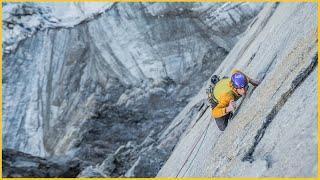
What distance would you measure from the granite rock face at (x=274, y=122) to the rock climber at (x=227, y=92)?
0.54 feet

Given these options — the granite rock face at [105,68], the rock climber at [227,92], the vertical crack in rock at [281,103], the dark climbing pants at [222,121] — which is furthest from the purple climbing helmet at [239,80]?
the granite rock face at [105,68]

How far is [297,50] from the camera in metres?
8.66

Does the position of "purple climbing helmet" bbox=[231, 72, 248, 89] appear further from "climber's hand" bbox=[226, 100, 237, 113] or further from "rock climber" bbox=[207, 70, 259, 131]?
"climber's hand" bbox=[226, 100, 237, 113]

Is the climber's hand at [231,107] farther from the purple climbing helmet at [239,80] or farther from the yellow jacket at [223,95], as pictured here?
the purple climbing helmet at [239,80]

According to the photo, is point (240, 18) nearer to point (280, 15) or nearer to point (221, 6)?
point (221, 6)

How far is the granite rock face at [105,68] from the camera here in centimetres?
2062

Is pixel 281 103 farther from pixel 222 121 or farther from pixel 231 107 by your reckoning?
pixel 222 121

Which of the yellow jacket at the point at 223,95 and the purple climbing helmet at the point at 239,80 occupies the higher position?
the purple climbing helmet at the point at 239,80

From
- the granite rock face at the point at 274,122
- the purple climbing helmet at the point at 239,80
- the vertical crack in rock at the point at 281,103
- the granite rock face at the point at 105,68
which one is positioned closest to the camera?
the granite rock face at the point at 274,122

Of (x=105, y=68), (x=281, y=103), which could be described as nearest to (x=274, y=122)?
(x=281, y=103)

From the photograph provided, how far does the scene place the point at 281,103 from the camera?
25.6 feet

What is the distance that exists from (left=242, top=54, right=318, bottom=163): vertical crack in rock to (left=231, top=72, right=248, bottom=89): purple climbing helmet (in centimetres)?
132

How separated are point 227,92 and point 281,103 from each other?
5.48ft

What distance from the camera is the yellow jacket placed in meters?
9.38
